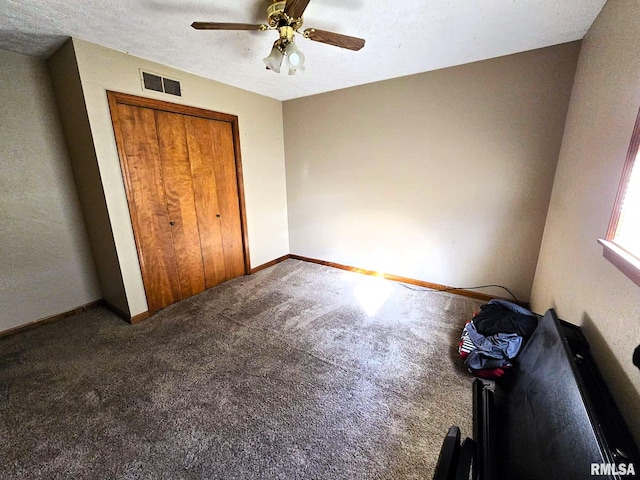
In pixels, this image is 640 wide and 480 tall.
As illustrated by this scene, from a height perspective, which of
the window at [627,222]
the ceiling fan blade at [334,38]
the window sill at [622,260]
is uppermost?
the ceiling fan blade at [334,38]

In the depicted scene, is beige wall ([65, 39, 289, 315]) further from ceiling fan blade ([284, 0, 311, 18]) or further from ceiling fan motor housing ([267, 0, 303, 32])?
ceiling fan blade ([284, 0, 311, 18])

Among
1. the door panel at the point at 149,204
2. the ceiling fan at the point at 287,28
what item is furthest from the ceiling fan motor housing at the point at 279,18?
the door panel at the point at 149,204

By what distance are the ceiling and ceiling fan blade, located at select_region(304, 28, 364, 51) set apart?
0.19 meters

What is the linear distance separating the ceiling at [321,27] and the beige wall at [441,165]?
305mm

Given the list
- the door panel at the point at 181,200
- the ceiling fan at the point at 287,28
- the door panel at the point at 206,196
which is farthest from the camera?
the door panel at the point at 206,196

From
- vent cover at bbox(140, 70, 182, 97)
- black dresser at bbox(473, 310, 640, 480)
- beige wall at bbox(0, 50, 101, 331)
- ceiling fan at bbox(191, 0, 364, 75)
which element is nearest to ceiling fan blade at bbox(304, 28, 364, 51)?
ceiling fan at bbox(191, 0, 364, 75)

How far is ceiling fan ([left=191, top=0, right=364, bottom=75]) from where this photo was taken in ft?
4.51

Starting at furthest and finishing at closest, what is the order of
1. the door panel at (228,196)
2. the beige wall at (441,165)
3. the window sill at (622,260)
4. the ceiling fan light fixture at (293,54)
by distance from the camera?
the door panel at (228,196), the beige wall at (441,165), the ceiling fan light fixture at (293,54), the window sill at (622,260)

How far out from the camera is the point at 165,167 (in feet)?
8.10

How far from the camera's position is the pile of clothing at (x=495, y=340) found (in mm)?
1603

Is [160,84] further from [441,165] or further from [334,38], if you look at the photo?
[441,165]

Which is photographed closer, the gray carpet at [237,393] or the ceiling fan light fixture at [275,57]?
the gray carpet at [237,393]

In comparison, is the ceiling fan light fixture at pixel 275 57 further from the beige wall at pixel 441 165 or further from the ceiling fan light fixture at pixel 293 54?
the beige wall at pixel 441 165

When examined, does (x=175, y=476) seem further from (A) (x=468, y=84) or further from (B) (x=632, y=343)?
(A) (x=468, y=84)
